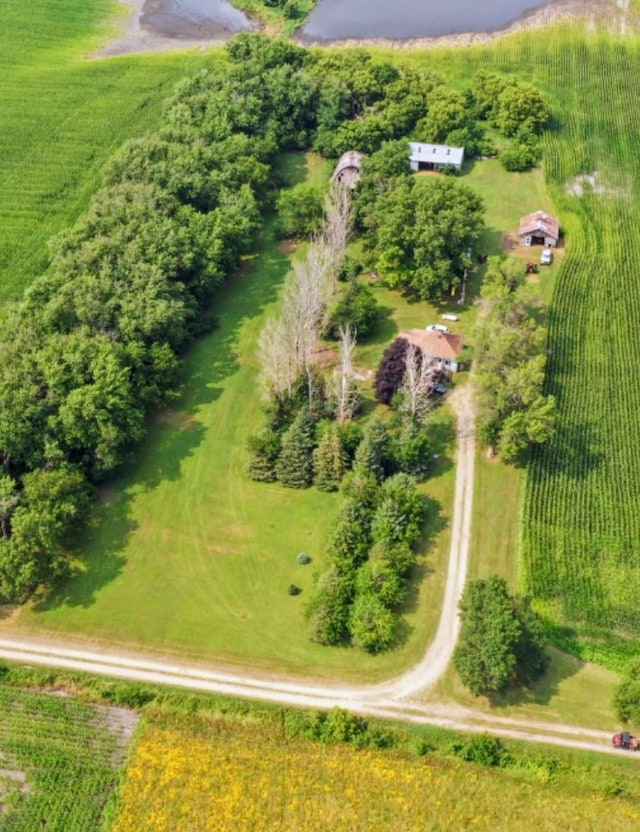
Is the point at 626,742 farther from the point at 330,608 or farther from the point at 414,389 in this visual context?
the point at 414,389

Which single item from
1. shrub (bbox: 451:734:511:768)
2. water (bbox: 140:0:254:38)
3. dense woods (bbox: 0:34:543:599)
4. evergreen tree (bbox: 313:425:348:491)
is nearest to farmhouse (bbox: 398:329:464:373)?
dense woods (bbox: 0:34:543:599)

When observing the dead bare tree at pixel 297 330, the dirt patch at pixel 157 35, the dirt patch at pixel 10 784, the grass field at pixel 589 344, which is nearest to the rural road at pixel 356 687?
the grass field at pixel 589 344

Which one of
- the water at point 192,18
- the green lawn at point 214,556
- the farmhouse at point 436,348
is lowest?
the green lawn at point 214,556

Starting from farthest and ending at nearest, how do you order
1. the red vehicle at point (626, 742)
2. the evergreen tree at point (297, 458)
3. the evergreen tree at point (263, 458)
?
the evergreen tree at point (263, 458), the evergreen tree at point (297, 458), the red vehicle at point (626, 742)

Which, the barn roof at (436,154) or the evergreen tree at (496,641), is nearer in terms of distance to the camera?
the evergreen tree at (496,641)

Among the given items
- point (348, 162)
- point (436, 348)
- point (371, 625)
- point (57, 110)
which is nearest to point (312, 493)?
point (371, 625)

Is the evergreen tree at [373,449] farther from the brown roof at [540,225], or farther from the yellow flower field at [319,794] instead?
the brown roof at [540,225]
